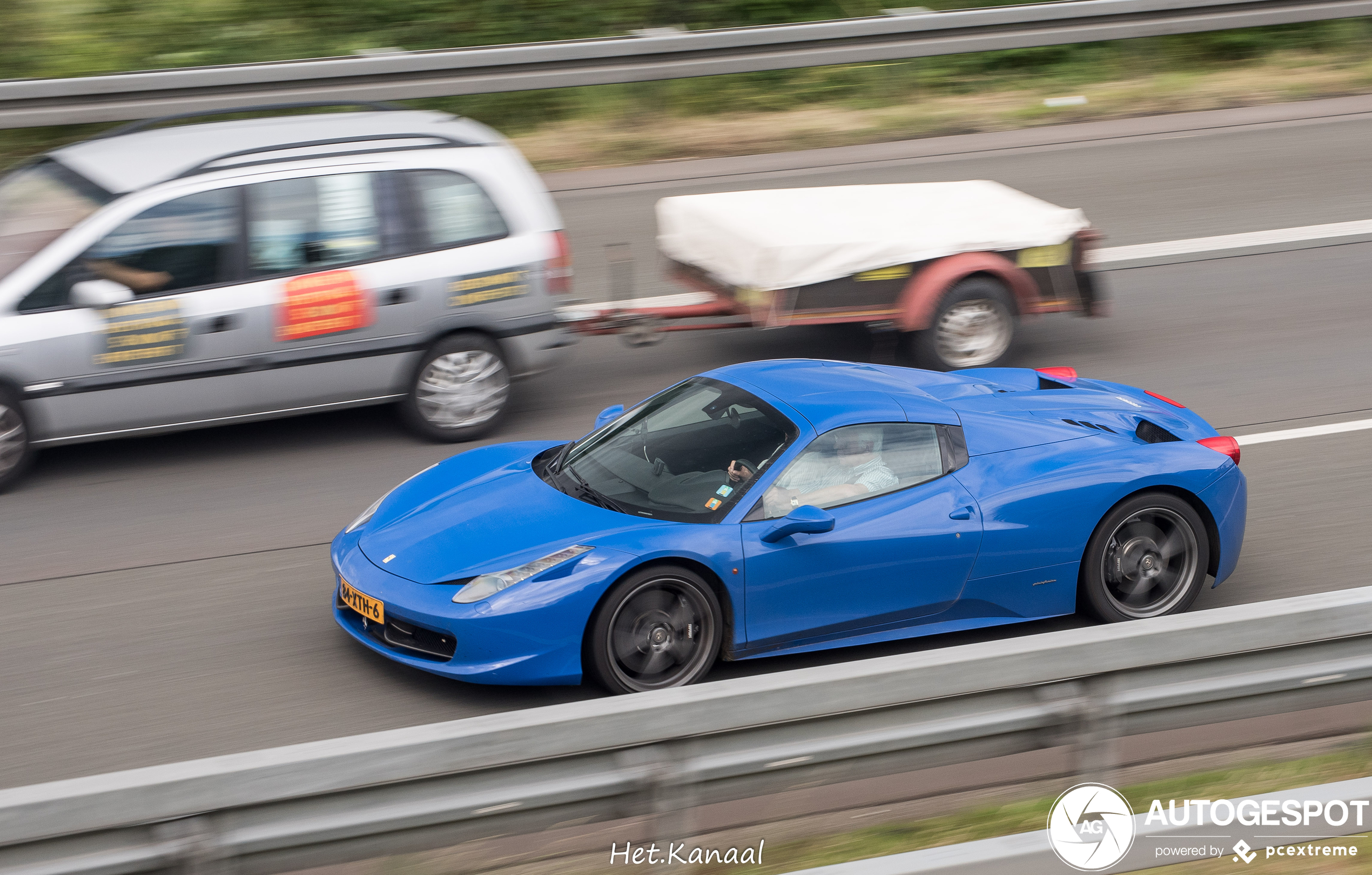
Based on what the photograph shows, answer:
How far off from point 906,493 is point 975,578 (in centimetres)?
→ 46

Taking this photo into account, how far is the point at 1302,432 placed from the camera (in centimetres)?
855

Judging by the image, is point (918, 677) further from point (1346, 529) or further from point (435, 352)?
point (435, 352)

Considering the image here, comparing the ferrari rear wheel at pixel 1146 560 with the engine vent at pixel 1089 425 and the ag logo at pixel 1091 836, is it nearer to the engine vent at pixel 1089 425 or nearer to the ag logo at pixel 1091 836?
the engine vent at pixel 1089 425

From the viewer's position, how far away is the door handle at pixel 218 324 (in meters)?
7.84

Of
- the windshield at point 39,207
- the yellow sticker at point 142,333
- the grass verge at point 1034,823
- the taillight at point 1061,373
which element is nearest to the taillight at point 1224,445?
the taillight at point 1061,373

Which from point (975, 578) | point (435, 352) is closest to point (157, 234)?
point (435, 352)

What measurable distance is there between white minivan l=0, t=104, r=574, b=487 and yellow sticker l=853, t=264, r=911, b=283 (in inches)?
73.5

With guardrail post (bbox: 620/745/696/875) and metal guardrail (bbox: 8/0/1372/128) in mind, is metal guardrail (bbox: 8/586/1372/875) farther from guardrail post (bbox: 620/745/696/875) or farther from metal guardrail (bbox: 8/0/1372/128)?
metal guardrail (bbox: 8/0/1372/128)

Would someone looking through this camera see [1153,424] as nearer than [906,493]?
No

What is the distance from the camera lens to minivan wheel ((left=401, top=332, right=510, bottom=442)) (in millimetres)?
8461

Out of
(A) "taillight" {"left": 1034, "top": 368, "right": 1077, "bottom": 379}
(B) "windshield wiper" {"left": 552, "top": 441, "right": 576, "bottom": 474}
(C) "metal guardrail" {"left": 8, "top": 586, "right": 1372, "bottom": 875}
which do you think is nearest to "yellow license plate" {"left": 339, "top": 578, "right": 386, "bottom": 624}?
(B) "windshield wiper" {"left": 552, "top": 441, "right": 576, "bottom": 474}

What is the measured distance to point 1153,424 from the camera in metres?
6.64

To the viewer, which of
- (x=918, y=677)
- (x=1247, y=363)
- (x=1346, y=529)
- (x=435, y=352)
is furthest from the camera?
(x=1247, y=363)

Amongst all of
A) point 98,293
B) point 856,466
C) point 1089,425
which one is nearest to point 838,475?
point 856,466
